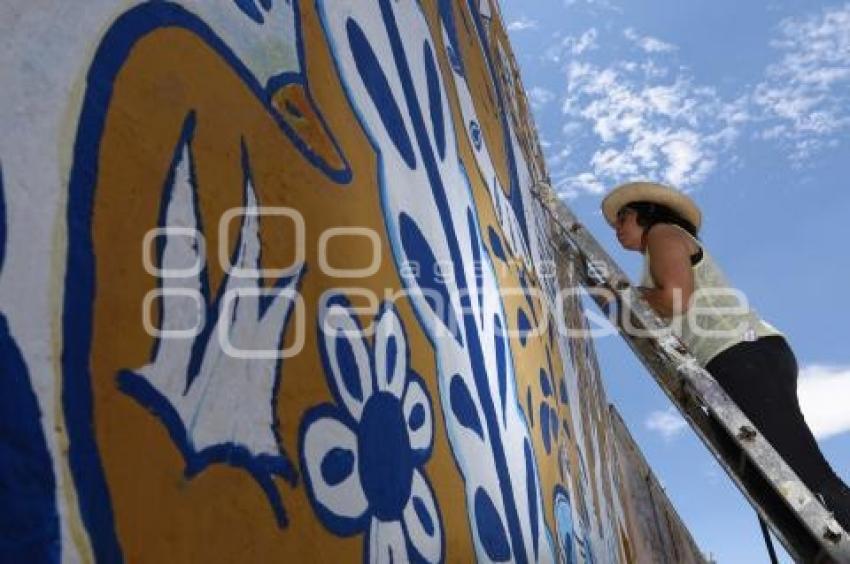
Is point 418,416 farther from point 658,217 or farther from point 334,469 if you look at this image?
point 658,217

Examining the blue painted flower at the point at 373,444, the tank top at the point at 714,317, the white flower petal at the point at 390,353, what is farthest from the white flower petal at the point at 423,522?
the tank top at the point at 714,317

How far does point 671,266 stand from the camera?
250cm

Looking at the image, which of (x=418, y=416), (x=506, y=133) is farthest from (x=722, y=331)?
(x=418, y=416)

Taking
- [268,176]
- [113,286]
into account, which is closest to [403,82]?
[268,176]

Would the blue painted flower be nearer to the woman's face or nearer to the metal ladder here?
the metal ladder

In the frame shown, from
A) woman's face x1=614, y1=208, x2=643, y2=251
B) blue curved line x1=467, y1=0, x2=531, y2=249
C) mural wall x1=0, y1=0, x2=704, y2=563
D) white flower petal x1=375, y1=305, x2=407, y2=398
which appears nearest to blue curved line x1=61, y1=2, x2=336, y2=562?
mural wall x1=0, y1=0, x2=704, y2=563

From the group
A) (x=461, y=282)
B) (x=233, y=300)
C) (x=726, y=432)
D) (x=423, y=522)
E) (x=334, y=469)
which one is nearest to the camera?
(x=233, y=300)

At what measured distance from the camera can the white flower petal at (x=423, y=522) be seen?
1000 mm

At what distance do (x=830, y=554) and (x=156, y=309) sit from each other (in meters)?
2.05

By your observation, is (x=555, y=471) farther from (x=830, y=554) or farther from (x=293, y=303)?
(x=293, y=303)

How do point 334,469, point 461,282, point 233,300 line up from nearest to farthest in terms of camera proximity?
point 233,300, point 334,469, point 461,282

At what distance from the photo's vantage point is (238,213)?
762 mm

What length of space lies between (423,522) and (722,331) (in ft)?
5.53

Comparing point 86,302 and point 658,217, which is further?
point 658,217
